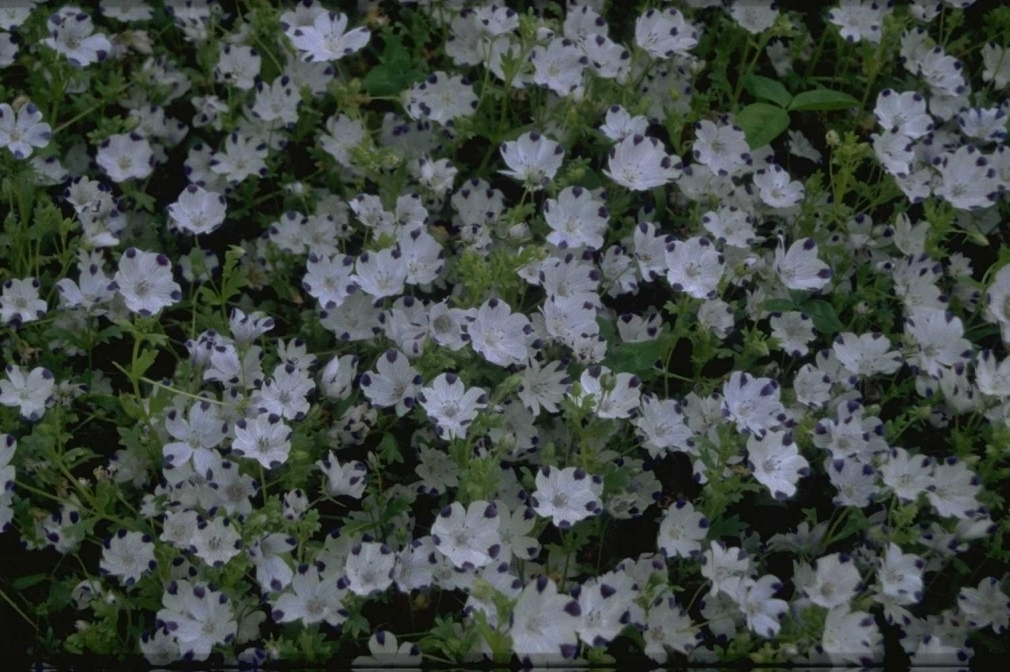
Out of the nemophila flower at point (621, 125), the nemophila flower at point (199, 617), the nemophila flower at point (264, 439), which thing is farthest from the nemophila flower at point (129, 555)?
the nemophila flower at point (621, 125)

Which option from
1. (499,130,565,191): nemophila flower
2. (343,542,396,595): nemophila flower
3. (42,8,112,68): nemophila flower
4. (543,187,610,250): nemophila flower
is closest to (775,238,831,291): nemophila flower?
(543,187,610,250): nemophila flower

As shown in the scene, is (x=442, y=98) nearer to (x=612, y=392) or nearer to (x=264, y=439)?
(x=612, y=392)

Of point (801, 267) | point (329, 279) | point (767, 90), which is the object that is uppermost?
point (767, 90)

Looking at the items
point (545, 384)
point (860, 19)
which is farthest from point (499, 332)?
point (860, 19)

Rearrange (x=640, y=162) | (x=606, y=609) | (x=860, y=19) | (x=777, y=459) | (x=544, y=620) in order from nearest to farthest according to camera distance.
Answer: (x=544, y=620) → (x=606, y=609) → (x=777, y=459) → (x=640, y=162) → (x=860, y=19)

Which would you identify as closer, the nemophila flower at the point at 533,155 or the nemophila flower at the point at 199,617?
the nemophila flower at the point at 199,617

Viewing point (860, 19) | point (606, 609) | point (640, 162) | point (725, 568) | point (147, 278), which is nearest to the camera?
point (606, 609)

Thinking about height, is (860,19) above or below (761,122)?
above

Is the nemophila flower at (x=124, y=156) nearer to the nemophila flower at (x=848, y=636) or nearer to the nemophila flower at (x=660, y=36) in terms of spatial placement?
the nemophila flower at (x=660, y=36)
